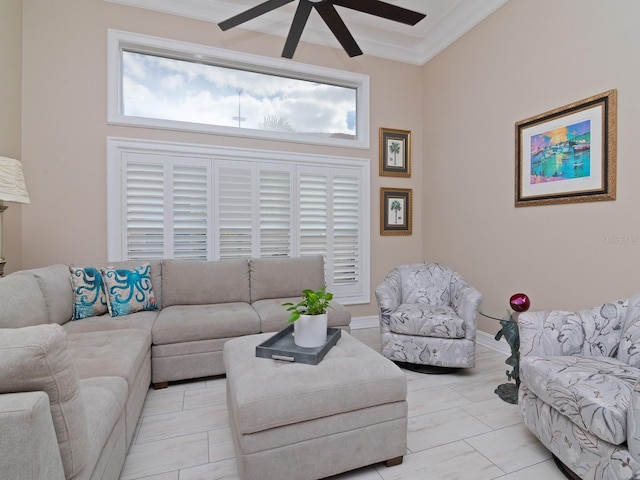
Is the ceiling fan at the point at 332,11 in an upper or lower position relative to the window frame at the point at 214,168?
upper

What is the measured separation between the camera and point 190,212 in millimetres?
3408

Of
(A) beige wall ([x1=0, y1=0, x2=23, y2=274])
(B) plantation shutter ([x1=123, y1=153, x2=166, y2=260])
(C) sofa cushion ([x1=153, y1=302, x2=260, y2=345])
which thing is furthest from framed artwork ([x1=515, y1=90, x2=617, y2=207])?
(A) beige wall ([x1=0, y1=0, x2=23, y2=274])

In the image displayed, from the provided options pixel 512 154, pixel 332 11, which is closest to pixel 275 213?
pixel 332 11

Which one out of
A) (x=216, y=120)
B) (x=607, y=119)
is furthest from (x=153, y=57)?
(x=607, y=119)

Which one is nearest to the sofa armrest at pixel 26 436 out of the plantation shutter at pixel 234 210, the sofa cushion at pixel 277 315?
the sofa cushion at pixel 277 315

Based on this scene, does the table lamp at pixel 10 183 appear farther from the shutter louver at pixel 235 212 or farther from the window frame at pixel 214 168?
the shutter louver at pixel 235 212

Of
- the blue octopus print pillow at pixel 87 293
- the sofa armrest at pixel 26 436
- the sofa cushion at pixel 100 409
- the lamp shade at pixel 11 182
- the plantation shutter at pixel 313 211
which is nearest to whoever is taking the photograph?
the sofa armrest at pixel 26 436

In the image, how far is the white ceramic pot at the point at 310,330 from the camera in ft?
5.84

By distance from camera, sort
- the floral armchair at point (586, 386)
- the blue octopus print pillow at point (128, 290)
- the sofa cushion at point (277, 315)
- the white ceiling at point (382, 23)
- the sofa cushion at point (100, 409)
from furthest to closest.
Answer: the white ceiling at point (382, 23)
the sofa cushion at point (277, 315)
the blue octopus print pillow at point (128, 290)
the floral armchair at point (586, 386)
the sofa cushion at point (100, 409)

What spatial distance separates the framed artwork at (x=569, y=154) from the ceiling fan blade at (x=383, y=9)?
4.55 ft

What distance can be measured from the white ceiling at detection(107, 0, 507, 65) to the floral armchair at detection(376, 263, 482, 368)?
2.79 metres

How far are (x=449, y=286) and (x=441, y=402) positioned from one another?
3.81 ft

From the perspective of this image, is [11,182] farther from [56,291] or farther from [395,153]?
[395,153]

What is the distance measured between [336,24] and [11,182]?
2.57 meters
